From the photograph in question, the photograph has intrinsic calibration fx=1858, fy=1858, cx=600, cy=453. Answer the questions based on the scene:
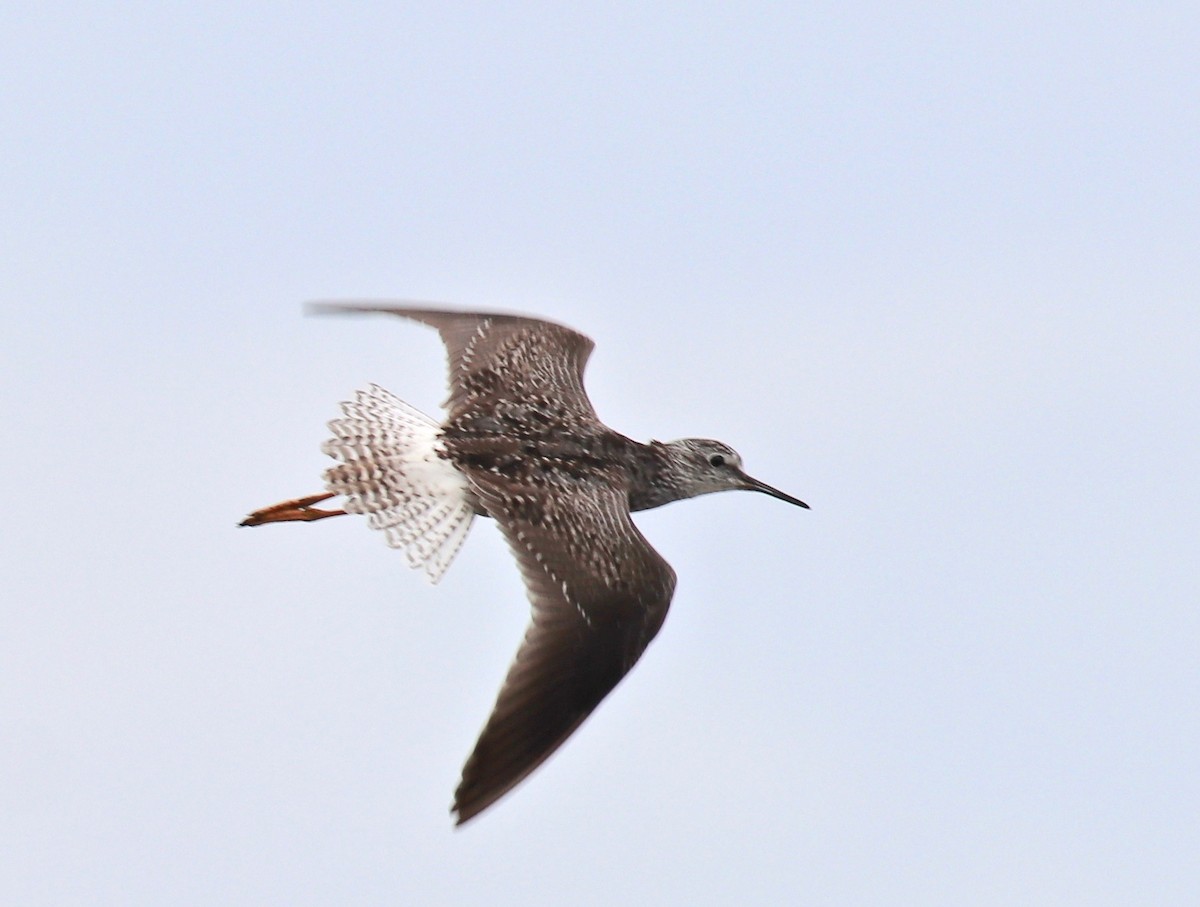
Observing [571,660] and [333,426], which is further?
[333,426]

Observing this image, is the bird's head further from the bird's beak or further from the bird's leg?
the bird's leg

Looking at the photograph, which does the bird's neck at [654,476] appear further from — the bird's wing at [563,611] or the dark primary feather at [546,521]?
the bird's wing at [563,611]

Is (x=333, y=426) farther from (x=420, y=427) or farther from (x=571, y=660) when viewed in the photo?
(x=571, y=660)

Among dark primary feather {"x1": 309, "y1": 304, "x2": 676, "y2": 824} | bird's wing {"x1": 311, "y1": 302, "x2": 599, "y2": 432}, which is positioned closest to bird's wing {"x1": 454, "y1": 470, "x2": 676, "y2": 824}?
dark primary feather {"x1": 309, "y1": 304, "x2": 676, "y2": 824}

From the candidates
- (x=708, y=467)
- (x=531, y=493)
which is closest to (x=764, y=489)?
(x=708, y=467)

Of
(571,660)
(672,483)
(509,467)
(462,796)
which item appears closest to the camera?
(462,796)

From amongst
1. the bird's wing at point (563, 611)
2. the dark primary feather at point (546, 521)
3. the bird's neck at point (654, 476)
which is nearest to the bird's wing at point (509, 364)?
the dark primary feather at point (546, 521)

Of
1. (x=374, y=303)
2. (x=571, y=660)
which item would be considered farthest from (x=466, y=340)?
(x=571, y=660)

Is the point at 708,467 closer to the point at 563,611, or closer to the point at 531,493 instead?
the point at 531,493
